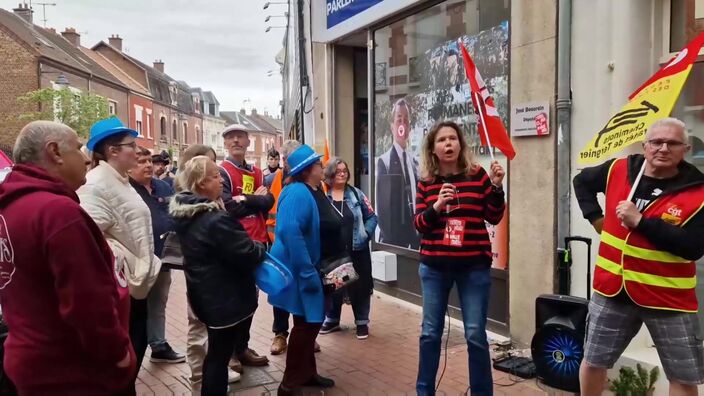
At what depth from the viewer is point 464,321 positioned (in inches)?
150

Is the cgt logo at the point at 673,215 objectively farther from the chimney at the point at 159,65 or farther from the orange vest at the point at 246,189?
the chimney at the point at 159,65

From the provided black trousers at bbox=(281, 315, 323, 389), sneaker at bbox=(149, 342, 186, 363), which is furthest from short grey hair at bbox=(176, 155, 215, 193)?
sneaker at bbox=(149, 342, 186, 363)

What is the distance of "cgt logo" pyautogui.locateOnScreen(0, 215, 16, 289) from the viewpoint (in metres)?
2.10

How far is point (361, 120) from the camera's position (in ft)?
30.5

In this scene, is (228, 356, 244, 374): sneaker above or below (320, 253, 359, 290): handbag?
below

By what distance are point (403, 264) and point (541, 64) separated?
325cm

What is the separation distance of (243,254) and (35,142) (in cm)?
147

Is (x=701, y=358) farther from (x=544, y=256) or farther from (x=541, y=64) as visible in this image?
(x=541, y=64)

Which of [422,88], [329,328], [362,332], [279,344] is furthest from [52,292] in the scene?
[422,88]

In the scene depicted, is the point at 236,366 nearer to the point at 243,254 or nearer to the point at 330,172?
the point at 243,254

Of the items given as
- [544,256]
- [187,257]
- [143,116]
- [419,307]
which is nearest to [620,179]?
[544,256]

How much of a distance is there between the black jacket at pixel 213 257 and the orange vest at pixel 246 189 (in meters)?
1.42

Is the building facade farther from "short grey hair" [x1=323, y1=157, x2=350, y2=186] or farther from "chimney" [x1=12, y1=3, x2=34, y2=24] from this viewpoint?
"chimney" [x1=12, y1=3, x2=34, y2=24]

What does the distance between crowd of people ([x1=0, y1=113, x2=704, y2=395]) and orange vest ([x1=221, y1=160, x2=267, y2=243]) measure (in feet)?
0.05
